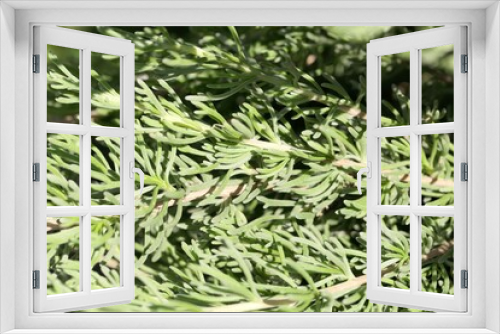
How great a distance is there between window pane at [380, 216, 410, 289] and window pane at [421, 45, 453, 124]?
660mm

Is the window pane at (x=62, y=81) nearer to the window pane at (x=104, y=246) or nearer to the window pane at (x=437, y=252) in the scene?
the window pane at (x=104, y=246)

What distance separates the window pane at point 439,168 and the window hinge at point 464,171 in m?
1.22

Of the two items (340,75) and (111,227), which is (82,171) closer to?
(111,227)

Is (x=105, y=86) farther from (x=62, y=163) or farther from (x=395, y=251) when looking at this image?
(x=395, y=251)

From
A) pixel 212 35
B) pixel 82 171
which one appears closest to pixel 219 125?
pixel 212 35

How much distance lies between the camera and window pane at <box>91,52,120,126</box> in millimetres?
3373

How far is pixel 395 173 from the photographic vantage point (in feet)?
11.3

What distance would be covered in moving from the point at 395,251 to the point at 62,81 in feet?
7.14

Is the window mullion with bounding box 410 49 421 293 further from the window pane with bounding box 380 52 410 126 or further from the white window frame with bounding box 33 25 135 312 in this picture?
the window pane with bounding box 380 52 410 126

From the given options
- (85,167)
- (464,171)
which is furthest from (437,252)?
(85,167)

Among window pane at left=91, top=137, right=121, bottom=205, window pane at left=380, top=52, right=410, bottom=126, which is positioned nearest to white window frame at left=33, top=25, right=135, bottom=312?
window pane at left=91, top=137, right=121, bottom=205

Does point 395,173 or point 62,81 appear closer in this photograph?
point 62,81

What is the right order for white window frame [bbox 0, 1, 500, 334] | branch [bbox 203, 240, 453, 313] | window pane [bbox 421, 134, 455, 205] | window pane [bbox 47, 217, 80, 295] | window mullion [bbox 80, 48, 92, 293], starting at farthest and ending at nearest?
branch [bbox 203, 240, 453, 313] < window pane [bbox 47, 217, 80, 295] < window pane [bbox 421, 134, 455, 205] < window mullion [bbox 80, 48, 92, 293] < white window frame [bbox 0, 1, 500, 334]
